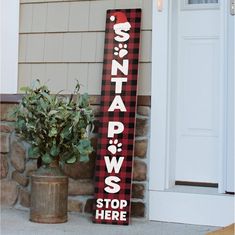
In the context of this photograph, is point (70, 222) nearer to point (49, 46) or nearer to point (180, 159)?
point (180, 159)

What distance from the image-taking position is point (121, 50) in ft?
11.4

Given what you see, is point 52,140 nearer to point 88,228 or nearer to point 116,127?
point 116,127

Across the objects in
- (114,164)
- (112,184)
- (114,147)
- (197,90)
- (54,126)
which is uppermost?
(197,90)

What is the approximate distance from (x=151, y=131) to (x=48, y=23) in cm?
119

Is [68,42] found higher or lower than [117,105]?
higher

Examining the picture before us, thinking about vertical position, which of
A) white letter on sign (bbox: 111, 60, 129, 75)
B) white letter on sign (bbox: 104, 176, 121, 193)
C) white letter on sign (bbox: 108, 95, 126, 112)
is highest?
white letter on sign (bbox: 111, 60, 129, 75)

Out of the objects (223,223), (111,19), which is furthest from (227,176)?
(111,19)

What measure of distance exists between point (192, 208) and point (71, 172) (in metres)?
0.93

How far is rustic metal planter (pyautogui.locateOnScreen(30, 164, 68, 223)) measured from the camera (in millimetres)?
3170

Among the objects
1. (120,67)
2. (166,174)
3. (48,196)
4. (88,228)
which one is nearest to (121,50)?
(120,67)

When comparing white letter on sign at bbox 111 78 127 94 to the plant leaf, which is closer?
the plant leaf

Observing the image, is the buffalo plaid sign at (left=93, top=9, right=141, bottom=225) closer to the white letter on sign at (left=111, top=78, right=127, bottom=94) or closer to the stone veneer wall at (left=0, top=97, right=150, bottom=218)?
the white letter on sign at (left=111, top=78, right=127, bottom=94)

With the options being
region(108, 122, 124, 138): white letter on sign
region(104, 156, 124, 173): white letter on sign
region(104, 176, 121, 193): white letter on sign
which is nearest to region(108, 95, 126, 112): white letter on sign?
region(108, 122, 124, 138): white letter on sign

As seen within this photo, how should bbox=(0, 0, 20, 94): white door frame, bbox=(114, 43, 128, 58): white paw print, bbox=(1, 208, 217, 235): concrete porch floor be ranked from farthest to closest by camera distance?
bbox=(0, 0, 20, 94): white door frame < bbox=(114, 43, 128, 58): white paw print < bbox=(1, 208, 217, 235): concrete porch floor
